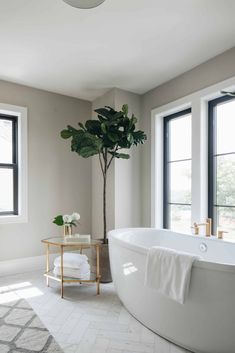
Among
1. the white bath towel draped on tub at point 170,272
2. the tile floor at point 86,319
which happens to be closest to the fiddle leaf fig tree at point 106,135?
the tile floor at point 86,319

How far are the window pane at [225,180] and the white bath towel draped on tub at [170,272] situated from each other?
119cm

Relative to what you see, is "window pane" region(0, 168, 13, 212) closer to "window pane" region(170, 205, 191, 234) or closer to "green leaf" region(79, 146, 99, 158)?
"green leaf" region(79, 146, 99, 158)

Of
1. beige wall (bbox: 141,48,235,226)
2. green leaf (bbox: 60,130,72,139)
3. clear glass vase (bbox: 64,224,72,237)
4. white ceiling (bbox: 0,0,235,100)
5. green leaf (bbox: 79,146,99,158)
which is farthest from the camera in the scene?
green leaf (bbox: 60,130,72,139)

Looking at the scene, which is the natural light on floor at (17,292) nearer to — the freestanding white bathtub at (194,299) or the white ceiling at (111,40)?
the freestanding white bathtub at (194,299)

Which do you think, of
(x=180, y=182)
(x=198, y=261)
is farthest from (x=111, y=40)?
(x=198, y=261)

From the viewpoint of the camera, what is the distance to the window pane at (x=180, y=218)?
3.29 meters

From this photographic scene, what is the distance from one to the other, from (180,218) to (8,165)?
2.36 metres

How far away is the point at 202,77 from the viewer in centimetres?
297

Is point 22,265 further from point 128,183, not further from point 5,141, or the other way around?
point 128,183

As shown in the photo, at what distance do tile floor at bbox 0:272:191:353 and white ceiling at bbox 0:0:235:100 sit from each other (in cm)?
251

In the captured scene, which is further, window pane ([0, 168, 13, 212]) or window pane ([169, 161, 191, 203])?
window pane ([0, 168, 13, 212])

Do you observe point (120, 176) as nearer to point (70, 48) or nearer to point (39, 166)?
point (39, 166)

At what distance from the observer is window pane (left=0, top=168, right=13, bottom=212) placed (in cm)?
→ 366

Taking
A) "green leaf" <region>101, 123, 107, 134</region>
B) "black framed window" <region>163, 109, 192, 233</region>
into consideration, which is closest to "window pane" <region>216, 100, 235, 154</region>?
"black framed window" <region>163, 109, 192, 233</region>
